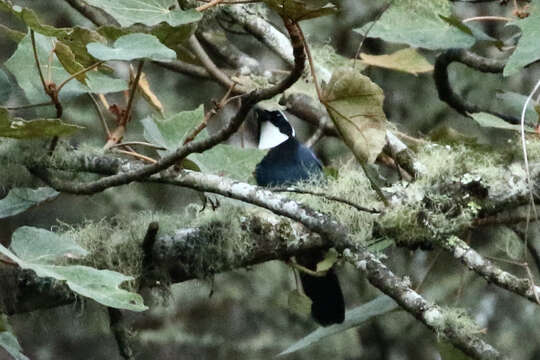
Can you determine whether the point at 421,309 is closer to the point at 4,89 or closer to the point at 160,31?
the point at 160,31

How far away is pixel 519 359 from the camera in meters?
3.38

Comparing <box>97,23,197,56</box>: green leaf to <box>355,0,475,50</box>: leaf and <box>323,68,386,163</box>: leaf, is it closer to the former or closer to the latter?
<box>323,68,386,163</box>: leaf

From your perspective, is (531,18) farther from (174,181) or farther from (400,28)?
(174,181)

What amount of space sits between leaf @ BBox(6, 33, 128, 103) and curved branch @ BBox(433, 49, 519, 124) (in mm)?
990

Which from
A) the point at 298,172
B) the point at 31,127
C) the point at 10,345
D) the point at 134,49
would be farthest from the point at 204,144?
the point at 298,172

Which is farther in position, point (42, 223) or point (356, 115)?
point (42, 223)

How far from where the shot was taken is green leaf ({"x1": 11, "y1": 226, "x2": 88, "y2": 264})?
145 cm

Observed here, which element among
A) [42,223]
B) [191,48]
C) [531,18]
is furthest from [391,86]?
[531,18]

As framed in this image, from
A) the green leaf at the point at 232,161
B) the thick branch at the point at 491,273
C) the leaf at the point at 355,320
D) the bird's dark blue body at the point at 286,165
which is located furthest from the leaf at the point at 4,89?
the bird's dark blue body at the point at 286,165

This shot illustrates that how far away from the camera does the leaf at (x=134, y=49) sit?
5.02 feet

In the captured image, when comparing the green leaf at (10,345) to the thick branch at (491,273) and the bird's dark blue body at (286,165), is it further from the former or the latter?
the bird's dark blue body at (286,165)

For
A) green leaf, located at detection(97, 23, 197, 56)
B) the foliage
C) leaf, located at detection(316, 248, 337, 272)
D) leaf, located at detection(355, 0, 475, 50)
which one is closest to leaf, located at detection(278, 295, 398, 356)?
the foliage

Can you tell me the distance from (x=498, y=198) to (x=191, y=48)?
105 centimetres

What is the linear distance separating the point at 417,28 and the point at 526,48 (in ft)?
1.97
